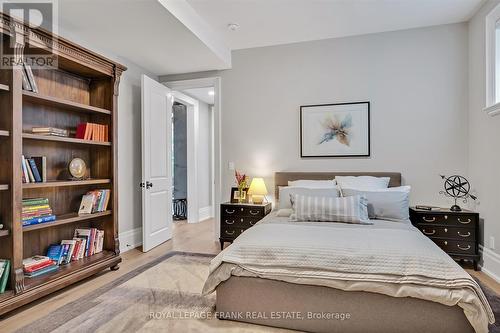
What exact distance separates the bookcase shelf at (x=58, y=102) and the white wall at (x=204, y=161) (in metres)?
2.93

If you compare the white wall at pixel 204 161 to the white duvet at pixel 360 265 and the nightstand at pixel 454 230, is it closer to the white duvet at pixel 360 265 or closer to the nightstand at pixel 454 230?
the white duvet at pixel 360 265

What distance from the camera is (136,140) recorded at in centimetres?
412

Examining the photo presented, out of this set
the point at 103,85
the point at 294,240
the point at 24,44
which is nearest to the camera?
the point at 294,240

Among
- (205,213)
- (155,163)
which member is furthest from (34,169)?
(205,213)

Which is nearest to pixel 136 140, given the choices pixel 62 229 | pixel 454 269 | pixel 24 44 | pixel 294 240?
pixel 62 229

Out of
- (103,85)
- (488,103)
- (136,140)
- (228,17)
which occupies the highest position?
(228,17)

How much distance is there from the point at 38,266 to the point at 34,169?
837 mm

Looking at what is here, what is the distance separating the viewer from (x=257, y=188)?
3867 millimetres

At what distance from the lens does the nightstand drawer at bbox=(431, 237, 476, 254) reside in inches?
121

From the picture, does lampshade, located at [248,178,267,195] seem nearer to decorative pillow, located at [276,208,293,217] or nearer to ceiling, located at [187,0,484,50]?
decorative pillow, located at [276,208,293,217]

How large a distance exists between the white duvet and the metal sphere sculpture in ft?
5.40

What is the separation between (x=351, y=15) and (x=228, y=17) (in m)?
1.40

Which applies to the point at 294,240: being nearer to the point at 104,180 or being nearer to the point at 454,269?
the point at 454,269

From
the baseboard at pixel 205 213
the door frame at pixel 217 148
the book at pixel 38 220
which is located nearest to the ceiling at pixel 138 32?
the door frame at pixel 217 148
